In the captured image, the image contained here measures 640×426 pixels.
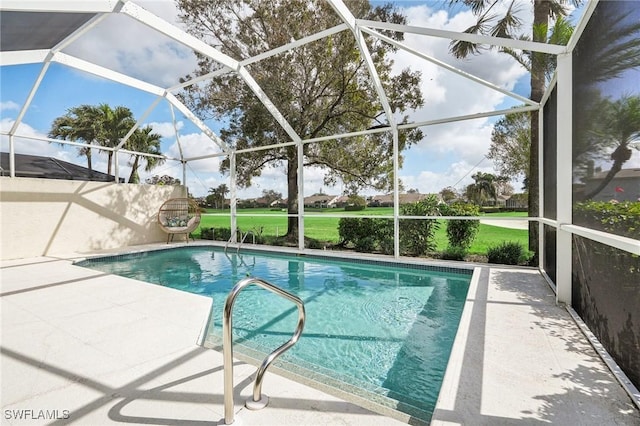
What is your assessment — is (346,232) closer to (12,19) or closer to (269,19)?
(269,19)

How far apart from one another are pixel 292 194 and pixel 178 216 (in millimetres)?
4180

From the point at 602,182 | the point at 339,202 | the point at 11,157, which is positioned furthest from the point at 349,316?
the point at 11,157

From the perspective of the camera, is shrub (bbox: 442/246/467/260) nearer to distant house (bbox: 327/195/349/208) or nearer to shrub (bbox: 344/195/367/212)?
shrub (bbox: 344/195/367/212)

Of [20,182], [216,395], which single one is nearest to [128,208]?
[20,182]

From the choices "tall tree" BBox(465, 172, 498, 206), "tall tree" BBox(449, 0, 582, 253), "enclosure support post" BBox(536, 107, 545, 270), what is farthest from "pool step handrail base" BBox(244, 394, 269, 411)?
"tall tree" BBox(465, 172, 498, 206)

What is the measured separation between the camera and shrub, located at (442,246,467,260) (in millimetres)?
7239

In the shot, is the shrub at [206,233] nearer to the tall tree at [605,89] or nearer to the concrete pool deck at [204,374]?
the concrete pool deck at [204,374]

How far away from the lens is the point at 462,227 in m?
7.72

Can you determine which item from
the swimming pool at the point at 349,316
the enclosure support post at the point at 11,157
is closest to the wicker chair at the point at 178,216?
the swimming pool at the point at 349,316

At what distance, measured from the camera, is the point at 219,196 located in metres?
11.5

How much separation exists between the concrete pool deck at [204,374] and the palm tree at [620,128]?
153 cm

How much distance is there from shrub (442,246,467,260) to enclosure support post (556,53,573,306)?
339cm

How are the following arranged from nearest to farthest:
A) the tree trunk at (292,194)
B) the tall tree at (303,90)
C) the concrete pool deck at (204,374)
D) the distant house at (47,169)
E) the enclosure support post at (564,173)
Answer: the concrete pool deck at (204,374)
the enclosure support post at (564,173)
the distant house at (47,169)
the tall tree at (303,90)
the tree trunk at (292,194)

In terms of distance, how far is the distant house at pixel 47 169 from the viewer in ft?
27.1
